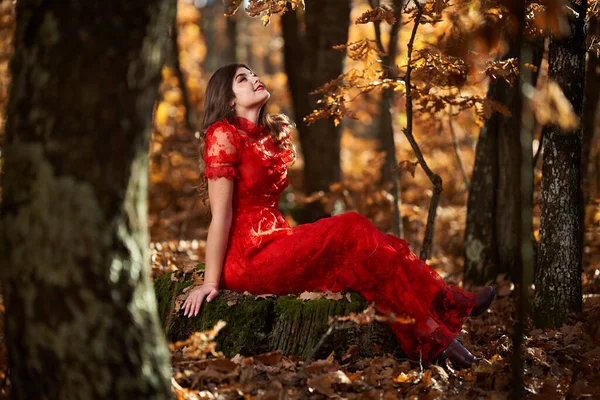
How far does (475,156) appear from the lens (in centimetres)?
602

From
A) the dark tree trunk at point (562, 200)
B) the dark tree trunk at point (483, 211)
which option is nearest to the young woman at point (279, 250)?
the dark tree trunk at point (562, 200)

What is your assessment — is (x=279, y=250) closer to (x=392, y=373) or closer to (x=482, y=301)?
(x=392, y=373)

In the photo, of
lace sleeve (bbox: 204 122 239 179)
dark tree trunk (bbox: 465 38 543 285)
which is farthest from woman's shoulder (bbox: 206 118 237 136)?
dark tree trunk (bbox: 465 38 543 285)

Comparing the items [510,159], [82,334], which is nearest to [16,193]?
[82,334]

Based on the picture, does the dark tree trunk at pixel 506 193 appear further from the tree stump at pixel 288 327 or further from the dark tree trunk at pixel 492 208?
the tree stump at pixel 288 327

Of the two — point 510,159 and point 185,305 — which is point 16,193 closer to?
point 185,305

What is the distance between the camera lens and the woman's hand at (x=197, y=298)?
397cm

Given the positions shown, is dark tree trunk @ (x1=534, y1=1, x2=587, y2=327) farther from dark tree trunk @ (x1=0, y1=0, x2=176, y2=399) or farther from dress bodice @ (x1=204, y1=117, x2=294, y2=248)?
dark tree trunk @ (x1=0, y1=0, x2=176, y2=399)

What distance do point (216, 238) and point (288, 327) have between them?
70 cm

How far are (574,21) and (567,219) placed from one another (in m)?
1.28

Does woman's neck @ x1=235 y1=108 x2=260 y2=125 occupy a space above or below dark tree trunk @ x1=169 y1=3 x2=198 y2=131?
below

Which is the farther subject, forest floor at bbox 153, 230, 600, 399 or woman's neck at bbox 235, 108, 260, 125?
woman's neck at bbox 235, 108, 260, 125

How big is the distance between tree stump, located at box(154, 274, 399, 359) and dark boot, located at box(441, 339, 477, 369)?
0.33 m

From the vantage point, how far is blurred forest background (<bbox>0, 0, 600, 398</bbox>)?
3402 mm
